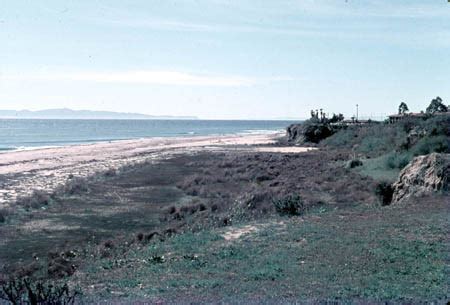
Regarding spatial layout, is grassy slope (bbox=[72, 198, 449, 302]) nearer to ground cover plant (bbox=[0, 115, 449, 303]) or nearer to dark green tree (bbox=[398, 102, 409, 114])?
ground cover plant (bbox=[0, 115, 449, 303])

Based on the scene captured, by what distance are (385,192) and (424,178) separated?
7.90 feet

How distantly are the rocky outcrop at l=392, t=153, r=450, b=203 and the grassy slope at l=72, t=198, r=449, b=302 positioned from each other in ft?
12.6

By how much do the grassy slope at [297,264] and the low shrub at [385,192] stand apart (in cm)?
611

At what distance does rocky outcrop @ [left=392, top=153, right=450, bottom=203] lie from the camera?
21.8m

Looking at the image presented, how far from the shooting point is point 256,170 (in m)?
43.4

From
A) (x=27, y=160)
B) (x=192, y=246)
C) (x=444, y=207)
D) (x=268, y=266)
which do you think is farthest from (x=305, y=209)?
(x=27, y=160)

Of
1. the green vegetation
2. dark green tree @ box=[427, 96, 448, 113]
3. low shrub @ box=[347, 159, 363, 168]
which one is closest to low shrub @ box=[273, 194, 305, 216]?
the green vegetation

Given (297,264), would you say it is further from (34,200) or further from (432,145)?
(432,145)

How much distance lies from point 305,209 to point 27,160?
41.7 metres

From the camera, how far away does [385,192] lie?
25.0 m

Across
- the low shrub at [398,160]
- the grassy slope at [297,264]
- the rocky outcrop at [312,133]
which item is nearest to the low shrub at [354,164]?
the low shrub at [398,160]

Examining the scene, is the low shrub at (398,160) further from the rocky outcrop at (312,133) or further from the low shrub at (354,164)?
the rocky outcrop at (312,133)

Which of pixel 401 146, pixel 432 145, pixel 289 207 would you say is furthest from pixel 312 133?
pixel 289 207

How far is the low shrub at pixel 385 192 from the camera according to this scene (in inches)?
968
